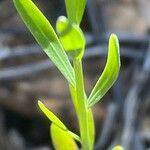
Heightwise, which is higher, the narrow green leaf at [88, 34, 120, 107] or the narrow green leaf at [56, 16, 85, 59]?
the narrow green leaf at [56, 16, 85, 59]

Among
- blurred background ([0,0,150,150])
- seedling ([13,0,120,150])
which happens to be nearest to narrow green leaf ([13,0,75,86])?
seedling ([13,0,120,150])

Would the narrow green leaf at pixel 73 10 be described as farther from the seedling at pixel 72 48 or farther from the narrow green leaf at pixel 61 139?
the narrow green leaf at pixel 61 139

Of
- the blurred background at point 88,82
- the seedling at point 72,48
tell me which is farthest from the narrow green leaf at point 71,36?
the blurred background at point 88,82

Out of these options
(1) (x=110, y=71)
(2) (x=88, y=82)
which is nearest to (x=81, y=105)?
(1) (x=110, y=71)

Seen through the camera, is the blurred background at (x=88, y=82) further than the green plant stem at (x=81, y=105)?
Yes

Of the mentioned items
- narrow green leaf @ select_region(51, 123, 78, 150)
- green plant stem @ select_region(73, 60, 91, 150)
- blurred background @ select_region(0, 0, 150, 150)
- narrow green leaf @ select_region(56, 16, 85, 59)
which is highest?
narrow green leaf @ select_region(56, 16, 85, 59)

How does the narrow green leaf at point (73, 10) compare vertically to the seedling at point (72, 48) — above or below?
above

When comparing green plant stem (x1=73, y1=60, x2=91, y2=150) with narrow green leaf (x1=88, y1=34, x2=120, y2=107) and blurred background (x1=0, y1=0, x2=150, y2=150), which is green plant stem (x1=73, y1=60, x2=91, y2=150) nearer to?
narrow green leaf (x1=88, y1=34, x2=120, y2=107)
